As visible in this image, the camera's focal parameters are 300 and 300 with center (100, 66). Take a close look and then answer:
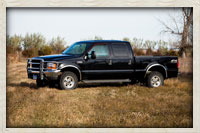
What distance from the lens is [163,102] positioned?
337 inches

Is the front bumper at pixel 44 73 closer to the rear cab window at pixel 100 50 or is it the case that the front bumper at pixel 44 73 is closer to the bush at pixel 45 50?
the rear cab window at pixel 100 50

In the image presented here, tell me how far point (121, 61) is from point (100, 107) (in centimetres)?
389

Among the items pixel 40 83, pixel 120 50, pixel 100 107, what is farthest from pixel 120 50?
pixel 100 107

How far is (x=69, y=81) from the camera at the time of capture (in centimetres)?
1092

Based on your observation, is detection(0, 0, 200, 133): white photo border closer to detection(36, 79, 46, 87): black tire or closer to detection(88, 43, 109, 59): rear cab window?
detection(88, 43, 109, 59): rear cab window

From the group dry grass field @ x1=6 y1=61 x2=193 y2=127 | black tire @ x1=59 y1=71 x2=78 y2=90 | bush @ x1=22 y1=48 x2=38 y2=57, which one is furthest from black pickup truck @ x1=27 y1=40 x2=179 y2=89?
bush @ x1=22 y1=48 x2=38 y2=57

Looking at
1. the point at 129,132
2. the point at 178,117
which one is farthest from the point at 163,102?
the point at 129,132

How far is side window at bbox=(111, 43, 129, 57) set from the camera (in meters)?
11.5

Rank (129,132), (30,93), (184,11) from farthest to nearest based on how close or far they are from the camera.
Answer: (30,93)
(184,11)
(129,132)

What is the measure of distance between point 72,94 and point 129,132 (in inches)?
181

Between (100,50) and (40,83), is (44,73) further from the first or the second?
(100,50)

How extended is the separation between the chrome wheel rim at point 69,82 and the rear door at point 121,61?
62.3 inches
